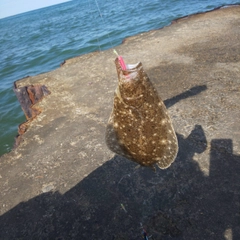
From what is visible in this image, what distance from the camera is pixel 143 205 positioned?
376 cm

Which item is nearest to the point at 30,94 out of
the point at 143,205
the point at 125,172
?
the point at 125,172

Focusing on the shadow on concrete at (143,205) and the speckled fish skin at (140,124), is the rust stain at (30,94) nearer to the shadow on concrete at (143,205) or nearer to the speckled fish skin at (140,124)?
the shadow on concrete at (143,205)

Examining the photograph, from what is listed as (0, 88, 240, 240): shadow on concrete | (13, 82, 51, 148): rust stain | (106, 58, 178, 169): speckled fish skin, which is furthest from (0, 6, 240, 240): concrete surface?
(106, 58, 178, 169): speckled fish skin

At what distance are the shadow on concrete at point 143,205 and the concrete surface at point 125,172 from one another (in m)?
0.01

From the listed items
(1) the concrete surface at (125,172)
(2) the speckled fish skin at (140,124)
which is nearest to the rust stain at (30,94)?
(1) the concrete surface at (125,172)

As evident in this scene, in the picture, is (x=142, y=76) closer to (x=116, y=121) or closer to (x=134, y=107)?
(x=134, y=107)

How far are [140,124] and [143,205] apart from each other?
1.42 m

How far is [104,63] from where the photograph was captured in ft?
30.2

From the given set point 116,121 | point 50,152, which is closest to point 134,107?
point 116,121

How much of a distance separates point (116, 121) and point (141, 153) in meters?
0.58

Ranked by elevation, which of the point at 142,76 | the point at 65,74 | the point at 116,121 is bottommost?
the point at 65,74

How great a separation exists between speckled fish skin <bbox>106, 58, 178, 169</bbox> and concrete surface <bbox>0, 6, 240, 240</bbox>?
88 centimetres

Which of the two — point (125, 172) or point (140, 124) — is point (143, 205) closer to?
point (125, 172)

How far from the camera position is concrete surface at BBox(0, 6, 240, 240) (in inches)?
139
